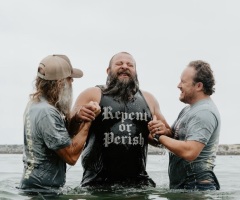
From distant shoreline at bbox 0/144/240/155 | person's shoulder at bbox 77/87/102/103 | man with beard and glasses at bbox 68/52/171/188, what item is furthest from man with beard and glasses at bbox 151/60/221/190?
distant shoreline at bbox 0/144/240/155

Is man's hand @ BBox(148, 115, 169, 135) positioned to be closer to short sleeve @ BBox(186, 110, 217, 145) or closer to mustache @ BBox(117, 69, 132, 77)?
short sleeve @ BBox(186, 110, 217, 145)

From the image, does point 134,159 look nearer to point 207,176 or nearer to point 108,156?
point 108,156

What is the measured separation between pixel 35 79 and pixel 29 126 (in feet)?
2.43

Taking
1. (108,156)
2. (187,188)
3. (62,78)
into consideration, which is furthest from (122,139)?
(62,78)

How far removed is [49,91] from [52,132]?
646 mm

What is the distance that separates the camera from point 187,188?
8391 millimetres

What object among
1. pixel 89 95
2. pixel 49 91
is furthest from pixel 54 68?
pixel 89 95

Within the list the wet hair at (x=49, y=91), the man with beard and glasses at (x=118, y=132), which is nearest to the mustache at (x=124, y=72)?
the man with beard and glasses at (x=118, y=132)

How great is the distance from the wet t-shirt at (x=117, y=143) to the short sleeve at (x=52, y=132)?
5.82 feet

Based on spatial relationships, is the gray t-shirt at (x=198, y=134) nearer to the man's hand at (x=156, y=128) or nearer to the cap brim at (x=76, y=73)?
the man's hand at (x=156, y=128)

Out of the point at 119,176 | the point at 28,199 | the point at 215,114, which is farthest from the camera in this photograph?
the point at 119,176

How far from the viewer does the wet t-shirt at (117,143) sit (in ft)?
28.3

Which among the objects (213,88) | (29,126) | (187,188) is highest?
(213,88)

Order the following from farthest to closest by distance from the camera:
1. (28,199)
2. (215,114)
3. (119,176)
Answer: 1. (119,176)
2. (215,114)
3. (28,199)
